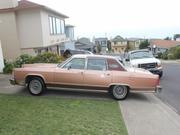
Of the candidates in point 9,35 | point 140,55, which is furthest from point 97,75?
point 9,35

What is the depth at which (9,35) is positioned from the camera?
22.1 metres

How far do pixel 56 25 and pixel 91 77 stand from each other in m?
19.2

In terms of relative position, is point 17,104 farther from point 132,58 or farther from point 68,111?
point 132,58

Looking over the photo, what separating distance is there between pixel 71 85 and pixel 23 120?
3397 mm

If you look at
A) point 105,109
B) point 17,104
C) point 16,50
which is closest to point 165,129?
point 105,109

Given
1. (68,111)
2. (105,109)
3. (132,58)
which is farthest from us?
(132,58)

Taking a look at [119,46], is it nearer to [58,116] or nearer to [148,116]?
[148,116]

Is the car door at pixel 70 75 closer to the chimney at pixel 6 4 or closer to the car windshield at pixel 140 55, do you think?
the car windshield at pixel 140 55

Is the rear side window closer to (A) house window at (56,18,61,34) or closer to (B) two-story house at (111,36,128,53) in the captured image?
(A) house window at (56,18,61,34)

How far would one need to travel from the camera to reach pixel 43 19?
75.0 ft

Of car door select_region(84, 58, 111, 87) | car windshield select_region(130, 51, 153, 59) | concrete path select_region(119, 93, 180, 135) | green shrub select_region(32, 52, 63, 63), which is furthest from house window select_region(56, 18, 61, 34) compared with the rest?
concrete path select_region(119, 93, 180, 135)

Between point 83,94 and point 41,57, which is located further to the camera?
point 41,57

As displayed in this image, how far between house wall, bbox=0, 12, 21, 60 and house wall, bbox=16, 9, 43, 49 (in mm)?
421

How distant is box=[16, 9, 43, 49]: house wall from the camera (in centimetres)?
2200
